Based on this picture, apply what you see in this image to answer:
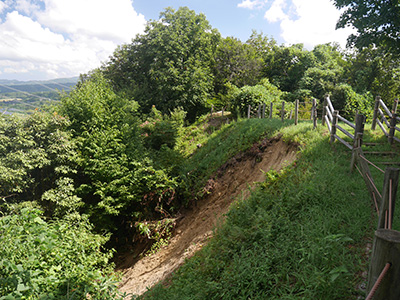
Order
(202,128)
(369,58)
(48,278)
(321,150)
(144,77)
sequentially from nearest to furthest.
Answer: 1. (48,278)
2. (321,150)
3. (202,128)
4. (369,58)
5. (144,77)

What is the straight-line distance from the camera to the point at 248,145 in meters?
12.2

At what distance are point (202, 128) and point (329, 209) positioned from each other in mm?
17980

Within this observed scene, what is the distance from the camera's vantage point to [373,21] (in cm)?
888

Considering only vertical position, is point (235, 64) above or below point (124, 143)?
above

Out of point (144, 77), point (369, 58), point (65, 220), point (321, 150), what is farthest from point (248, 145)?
point (369, 58)

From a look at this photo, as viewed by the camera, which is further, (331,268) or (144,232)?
(144,232)

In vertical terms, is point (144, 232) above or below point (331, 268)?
below

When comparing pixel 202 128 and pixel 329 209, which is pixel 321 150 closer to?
pixel 329 209

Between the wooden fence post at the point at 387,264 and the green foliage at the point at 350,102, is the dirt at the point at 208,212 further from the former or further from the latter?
the green foliage at the point at 350,102

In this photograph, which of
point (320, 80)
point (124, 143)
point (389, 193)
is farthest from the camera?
point (320, 80)

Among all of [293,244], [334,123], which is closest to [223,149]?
[334,123]

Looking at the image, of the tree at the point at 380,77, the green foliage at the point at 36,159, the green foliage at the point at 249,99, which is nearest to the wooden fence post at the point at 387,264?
the green foliage at the point at 36,159

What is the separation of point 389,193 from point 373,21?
907 centimetres

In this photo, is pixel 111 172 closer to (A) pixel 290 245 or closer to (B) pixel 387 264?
(A) pixel 290 245
